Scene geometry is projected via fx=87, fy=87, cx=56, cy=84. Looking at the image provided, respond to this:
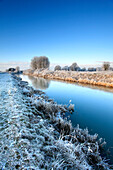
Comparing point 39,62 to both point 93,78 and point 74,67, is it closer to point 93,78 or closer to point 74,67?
point 74,67

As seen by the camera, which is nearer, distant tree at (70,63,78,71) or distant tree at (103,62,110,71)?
distant tree at (103,62,110,71)

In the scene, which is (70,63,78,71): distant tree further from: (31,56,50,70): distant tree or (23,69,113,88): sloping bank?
(23,69,113,88): sloping bank

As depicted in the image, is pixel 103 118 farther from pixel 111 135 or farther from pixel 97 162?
pixel 97 162

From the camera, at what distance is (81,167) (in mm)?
1573

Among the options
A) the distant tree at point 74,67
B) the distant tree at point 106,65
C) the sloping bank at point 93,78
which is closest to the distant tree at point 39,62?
the distant tree at point 74,67

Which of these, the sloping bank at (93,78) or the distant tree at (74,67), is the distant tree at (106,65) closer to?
the sloping bank at (93,78)

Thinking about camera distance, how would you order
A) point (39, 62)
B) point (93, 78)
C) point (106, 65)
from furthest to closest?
1. point (39, 62)
2. point (106, 65)
3. point (93, 78)

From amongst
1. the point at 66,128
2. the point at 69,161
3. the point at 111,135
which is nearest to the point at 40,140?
the point at 69,161

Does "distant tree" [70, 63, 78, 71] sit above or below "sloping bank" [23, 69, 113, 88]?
above

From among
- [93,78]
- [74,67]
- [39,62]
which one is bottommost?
[93,78]

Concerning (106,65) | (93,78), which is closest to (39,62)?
(106,65)

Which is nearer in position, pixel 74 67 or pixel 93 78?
pixel 93 78

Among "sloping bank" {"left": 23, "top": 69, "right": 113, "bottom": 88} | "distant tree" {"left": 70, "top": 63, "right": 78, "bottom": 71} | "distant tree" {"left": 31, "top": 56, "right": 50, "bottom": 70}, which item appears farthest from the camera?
"distant tree" {"left": 70, "top": 63, "right": 78, "bottom": 71}

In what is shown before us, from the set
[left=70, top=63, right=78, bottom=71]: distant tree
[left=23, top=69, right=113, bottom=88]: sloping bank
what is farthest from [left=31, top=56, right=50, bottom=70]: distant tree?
[left=23, top=69, right=113, bottom=88]: sloping bank
